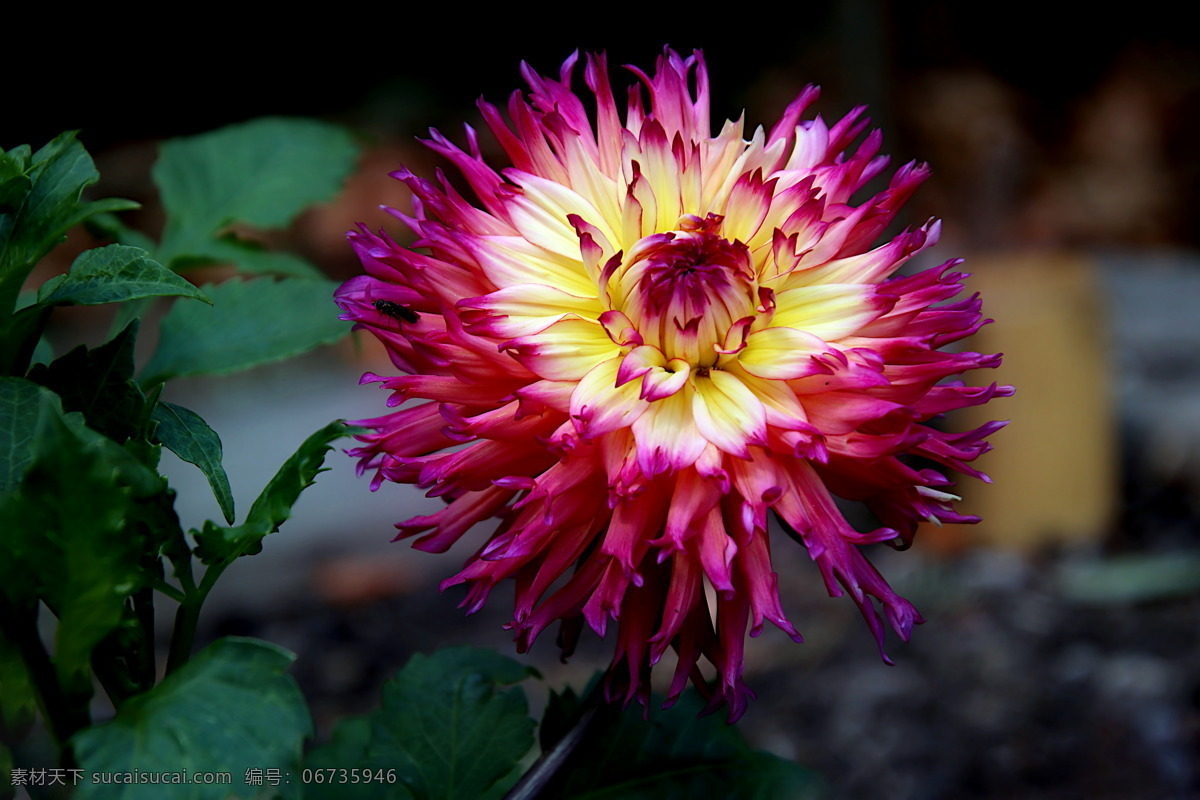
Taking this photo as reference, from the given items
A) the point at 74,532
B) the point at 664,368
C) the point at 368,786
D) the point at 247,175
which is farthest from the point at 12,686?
the point at 247,175

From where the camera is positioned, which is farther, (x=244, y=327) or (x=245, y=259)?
(x=245, y=259)

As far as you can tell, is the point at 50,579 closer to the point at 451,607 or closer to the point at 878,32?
the point at 451,607

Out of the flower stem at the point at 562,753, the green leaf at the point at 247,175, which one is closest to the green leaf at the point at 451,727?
the flower stem at the point at 562,753

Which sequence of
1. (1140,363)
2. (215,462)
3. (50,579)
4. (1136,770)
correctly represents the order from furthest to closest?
1. (1140,363)
2. (1136,770)
3. (215,462)
4. (50,579)

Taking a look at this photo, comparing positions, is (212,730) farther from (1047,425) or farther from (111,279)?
(1047,425)

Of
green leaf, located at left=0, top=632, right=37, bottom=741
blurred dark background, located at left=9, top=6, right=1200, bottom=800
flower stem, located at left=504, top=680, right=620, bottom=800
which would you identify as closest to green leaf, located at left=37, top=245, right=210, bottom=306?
green leaf, located at left=0, top=632, right=37, bottom=741

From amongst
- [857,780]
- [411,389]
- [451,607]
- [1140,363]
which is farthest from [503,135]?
[1140,363]
